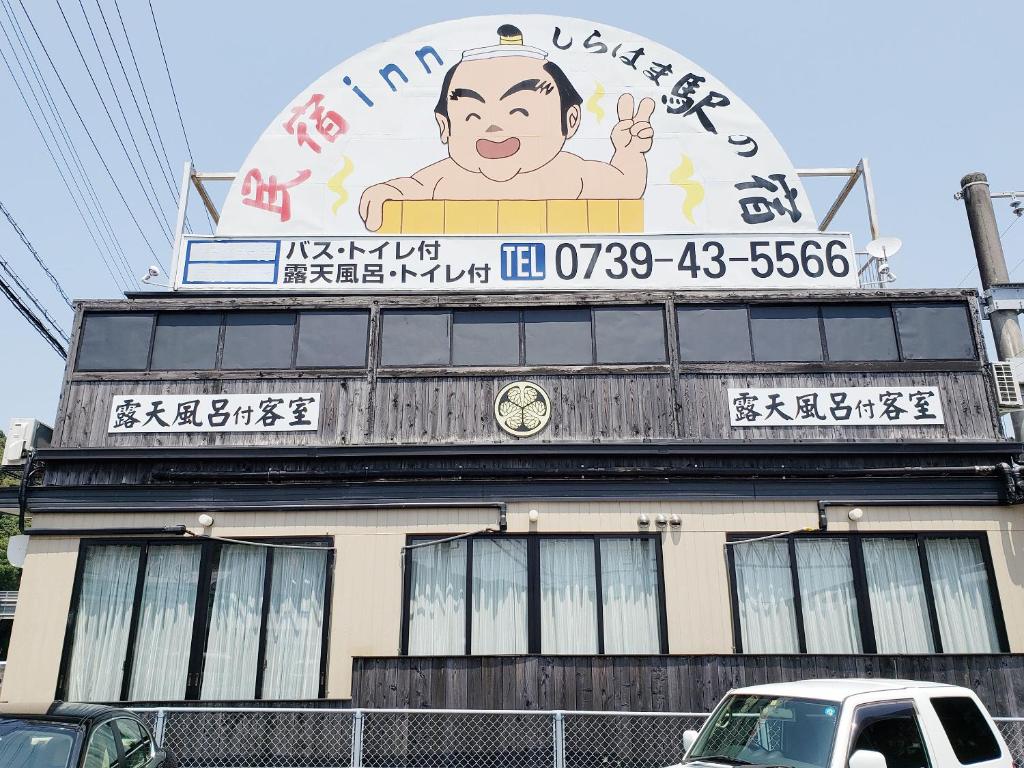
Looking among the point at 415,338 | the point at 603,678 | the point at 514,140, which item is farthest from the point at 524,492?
the point at 514,140

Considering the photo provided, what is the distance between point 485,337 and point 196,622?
641 cm

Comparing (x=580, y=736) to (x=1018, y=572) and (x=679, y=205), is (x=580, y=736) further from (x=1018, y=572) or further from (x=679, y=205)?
(x=679, y=205)

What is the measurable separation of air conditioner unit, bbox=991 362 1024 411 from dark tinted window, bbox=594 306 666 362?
18.1 ft

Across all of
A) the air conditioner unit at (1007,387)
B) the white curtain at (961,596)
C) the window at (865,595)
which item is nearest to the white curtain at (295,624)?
the window at (865,595)

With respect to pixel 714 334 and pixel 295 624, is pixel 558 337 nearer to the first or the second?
pixel 714 334

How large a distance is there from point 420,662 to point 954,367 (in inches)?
390

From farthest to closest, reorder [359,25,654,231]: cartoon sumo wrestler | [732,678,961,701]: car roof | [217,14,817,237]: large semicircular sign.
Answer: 1. [359,25,654,231]: cartoon sumo wrestler
2. [217,14,817,237]: large semicircular sign
3. [732,678,961,701]: car roof

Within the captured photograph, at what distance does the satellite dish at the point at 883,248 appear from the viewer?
578 inches

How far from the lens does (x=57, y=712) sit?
272 inches

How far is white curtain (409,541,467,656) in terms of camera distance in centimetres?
1186

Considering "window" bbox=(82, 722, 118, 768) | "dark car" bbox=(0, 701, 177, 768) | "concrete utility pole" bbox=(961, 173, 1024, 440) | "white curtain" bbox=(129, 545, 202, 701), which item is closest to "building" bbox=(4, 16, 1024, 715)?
"white curtain" bbox=(129, 545, 202, 701)

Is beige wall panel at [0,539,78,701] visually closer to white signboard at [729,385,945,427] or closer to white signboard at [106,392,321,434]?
white signboard at [106,392,321,434]

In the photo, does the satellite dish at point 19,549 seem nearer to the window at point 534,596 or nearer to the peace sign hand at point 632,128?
the window at point 534,596

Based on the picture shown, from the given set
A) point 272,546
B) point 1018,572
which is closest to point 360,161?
point 272,546
